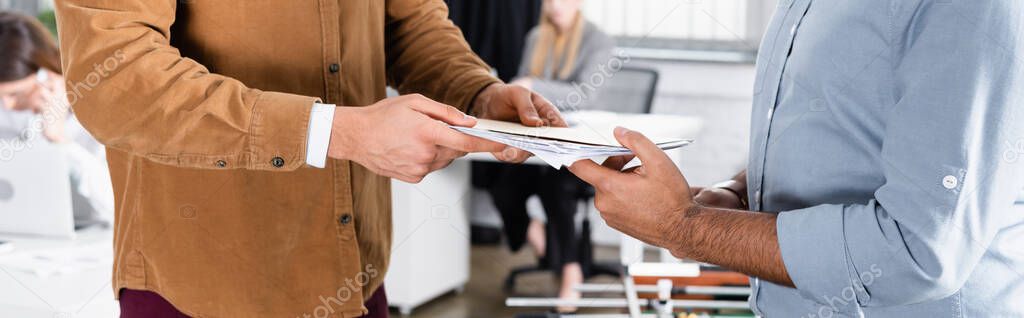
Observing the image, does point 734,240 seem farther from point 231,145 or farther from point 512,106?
point 231,145

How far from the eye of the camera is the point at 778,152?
1.21 meters

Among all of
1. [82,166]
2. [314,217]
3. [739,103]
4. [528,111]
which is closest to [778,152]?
[528,111]

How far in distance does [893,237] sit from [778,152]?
23 cm

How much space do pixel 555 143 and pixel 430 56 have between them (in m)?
0.54

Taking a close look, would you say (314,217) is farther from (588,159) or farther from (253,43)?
(588,159)

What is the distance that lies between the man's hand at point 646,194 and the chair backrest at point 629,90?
3.23 meters

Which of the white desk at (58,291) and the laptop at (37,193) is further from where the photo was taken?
the laptop at (37,193)

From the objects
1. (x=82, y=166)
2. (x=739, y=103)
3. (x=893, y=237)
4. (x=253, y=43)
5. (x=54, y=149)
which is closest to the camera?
(x=893, y=237)

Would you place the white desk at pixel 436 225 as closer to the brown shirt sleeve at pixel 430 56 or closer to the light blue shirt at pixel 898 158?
the brown shirt sleeve at pixel 430 56

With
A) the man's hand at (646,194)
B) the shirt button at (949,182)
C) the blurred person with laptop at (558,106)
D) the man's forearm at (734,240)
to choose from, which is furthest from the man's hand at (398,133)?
the blurred person with laptop at (558,106)

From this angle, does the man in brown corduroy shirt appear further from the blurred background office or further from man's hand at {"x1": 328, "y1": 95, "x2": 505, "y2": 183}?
the blurred background office

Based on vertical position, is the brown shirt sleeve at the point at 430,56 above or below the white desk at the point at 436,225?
above

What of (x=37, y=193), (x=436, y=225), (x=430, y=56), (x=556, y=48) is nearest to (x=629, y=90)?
(x=556, y=48)

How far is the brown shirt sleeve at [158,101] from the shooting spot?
1.10 metres
